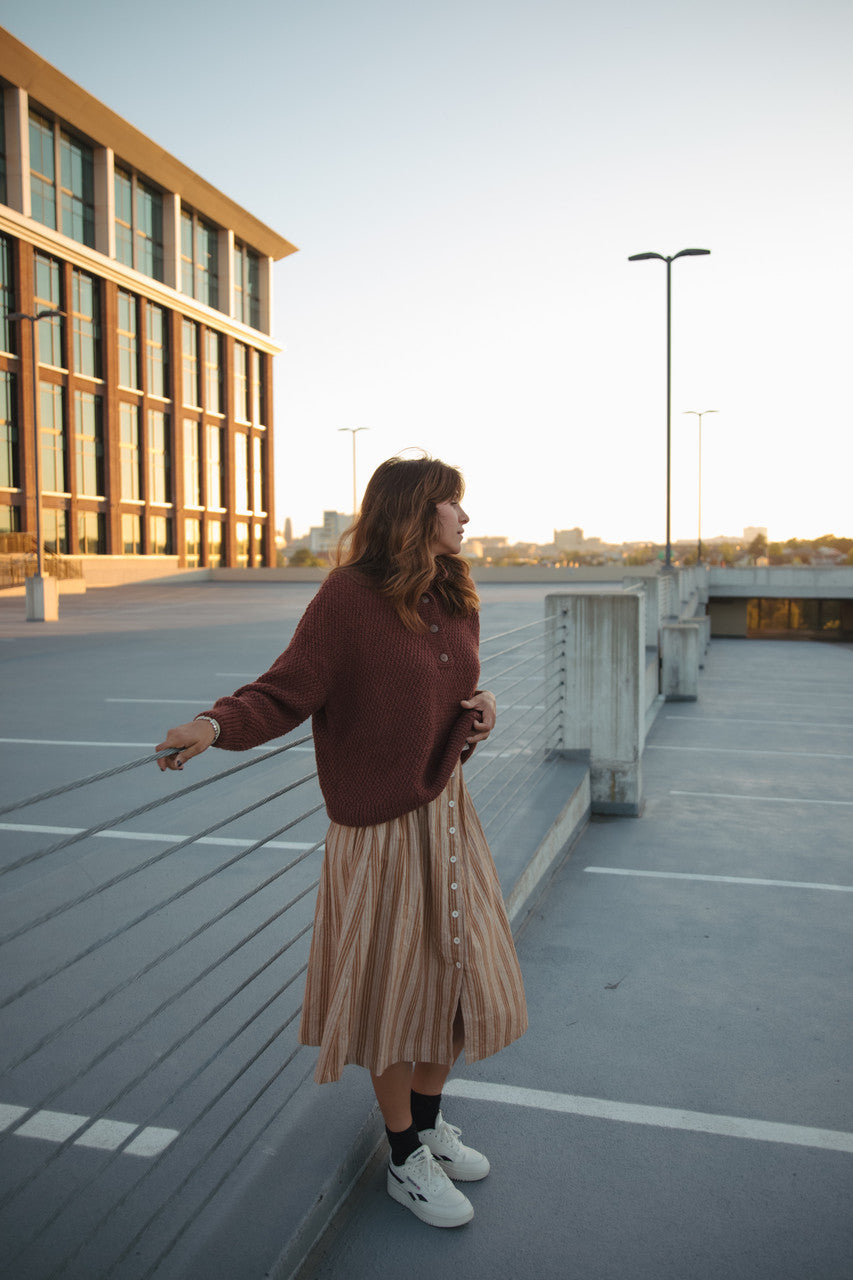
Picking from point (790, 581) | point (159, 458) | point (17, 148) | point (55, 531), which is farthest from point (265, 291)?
point (790, 581)

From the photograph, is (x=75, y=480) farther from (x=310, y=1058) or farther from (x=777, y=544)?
(x=777, y=544)

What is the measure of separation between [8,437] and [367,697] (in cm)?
4351

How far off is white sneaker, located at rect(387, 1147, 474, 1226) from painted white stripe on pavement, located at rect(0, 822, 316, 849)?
256 centimetres

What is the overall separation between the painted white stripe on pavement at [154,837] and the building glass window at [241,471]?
5467 centimetres

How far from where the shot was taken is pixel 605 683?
260 inches

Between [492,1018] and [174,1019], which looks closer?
[492,1018]

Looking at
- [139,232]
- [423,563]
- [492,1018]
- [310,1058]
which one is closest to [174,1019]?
[310,1058]

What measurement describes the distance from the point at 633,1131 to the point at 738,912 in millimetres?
2263

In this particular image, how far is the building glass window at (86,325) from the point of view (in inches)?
1743

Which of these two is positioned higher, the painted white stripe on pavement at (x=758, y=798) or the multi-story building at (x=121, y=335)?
the multi-story building at (x=121, y=335)

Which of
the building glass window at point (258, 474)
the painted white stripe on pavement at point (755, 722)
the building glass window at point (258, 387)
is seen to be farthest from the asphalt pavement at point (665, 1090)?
the building glass window at point (258, 387)

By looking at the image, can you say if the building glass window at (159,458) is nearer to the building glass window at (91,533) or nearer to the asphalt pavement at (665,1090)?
the building glass window at (91,533)

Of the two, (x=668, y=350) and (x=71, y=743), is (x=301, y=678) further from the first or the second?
Result: (x=668, y=350)

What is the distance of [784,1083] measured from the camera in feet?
10.4
